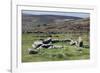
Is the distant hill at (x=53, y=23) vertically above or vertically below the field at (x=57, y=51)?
above

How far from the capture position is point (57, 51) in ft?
5.61

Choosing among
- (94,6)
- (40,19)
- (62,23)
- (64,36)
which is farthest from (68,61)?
(94,6)

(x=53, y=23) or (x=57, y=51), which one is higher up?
(x=53, y=23)

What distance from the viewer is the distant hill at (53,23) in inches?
64.4

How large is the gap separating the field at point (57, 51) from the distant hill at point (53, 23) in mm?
47

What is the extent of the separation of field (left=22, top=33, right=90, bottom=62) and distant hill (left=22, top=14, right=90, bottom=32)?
0.05 meters

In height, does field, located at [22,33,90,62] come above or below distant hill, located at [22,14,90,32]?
below

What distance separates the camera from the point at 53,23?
5.59 feet

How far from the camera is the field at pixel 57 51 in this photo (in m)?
1.63

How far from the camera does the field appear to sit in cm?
163

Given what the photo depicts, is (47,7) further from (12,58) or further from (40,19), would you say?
(12,58)

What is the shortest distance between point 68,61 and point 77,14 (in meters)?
0.44

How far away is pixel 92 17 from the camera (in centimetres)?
183

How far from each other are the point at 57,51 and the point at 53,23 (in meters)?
0.25
